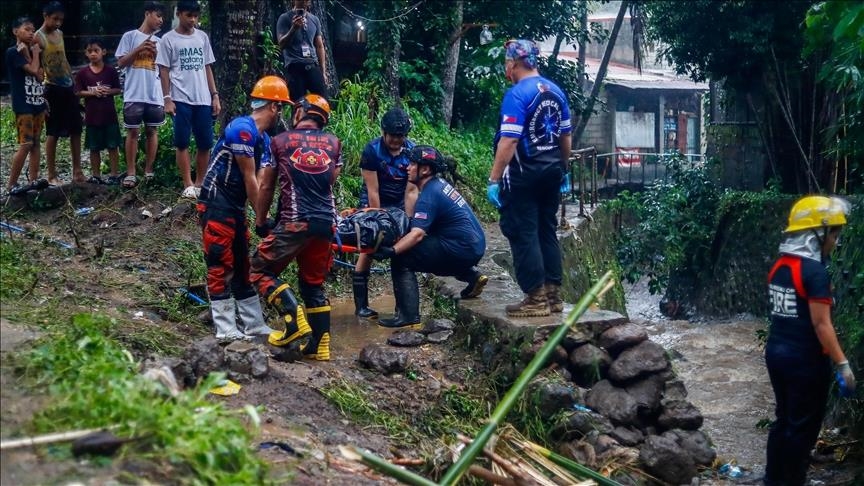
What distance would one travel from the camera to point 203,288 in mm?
8031

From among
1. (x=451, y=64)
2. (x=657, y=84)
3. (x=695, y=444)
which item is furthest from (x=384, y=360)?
(x=657, y=84)

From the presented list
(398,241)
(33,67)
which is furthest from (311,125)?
(33,67)

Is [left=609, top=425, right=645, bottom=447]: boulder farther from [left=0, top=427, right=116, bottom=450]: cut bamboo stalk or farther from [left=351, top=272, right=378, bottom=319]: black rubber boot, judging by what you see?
[left=0, top=427, right=116, bottom=450]: cut bamboo stalk

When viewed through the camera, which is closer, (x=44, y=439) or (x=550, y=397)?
(x=44, y=439)

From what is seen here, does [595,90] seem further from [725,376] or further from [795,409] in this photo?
[795,409]

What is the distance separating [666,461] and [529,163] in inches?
87.4

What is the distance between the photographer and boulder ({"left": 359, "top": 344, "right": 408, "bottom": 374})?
7043mm

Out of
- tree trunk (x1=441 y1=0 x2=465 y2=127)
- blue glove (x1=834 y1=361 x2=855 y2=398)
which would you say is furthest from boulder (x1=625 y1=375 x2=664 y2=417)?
tree trunk (x1=441 y1=0 x2=465 y2=127)

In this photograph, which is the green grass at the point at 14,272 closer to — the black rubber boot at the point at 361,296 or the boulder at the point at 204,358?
the boulder at the point at 204,358

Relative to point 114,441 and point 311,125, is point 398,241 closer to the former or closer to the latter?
point 311,125

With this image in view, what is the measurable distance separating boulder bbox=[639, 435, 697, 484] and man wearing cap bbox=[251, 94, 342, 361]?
2270 millimetres

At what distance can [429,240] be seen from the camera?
7973 mm

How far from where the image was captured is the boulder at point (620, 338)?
7.17 m

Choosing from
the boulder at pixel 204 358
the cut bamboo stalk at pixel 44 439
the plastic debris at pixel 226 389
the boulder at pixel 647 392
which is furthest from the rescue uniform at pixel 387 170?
the cut bamboo stalk at pixel 44 439
